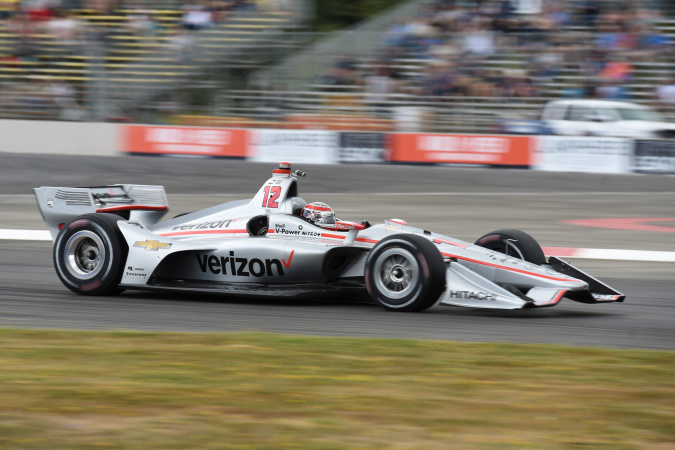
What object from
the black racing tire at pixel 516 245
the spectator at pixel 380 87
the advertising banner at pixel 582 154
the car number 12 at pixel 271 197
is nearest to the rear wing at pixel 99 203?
the car number 12 at pixel 271 197

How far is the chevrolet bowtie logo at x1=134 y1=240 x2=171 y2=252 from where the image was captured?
839 cm

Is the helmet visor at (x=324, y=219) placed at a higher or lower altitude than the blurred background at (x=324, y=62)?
lower

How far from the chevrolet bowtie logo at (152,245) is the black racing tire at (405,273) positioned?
1.85m

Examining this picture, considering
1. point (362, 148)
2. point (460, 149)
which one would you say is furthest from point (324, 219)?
point (362, 148)

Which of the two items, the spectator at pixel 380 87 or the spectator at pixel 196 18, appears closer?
the spectator at pixel 380 87

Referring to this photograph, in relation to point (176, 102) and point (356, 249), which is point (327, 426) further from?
point (176, 102)

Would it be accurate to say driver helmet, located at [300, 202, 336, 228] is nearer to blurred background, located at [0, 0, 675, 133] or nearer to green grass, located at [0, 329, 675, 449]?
green grass, located at [0, 329, 675, 449]

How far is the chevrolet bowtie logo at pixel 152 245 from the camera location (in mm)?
8391

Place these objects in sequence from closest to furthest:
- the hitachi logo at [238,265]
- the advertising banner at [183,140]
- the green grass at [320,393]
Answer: the green grass at [320,393]
the hitachi logo at [238,265]
the advertising banner at [183,140]

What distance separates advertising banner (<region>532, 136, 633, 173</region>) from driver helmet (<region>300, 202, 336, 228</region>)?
38.1 ft

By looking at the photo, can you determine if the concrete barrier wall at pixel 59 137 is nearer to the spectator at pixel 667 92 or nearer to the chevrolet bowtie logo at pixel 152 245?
the spectator at pixel 667 92

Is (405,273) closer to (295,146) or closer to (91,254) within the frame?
(91,254)

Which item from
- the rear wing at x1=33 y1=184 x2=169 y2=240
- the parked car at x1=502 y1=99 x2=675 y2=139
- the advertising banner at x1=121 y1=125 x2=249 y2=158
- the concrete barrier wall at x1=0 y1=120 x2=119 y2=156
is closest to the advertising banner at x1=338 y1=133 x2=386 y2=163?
the advertising banner at x1=121 y1=125 x2=249 y2=158

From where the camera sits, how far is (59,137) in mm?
22203
